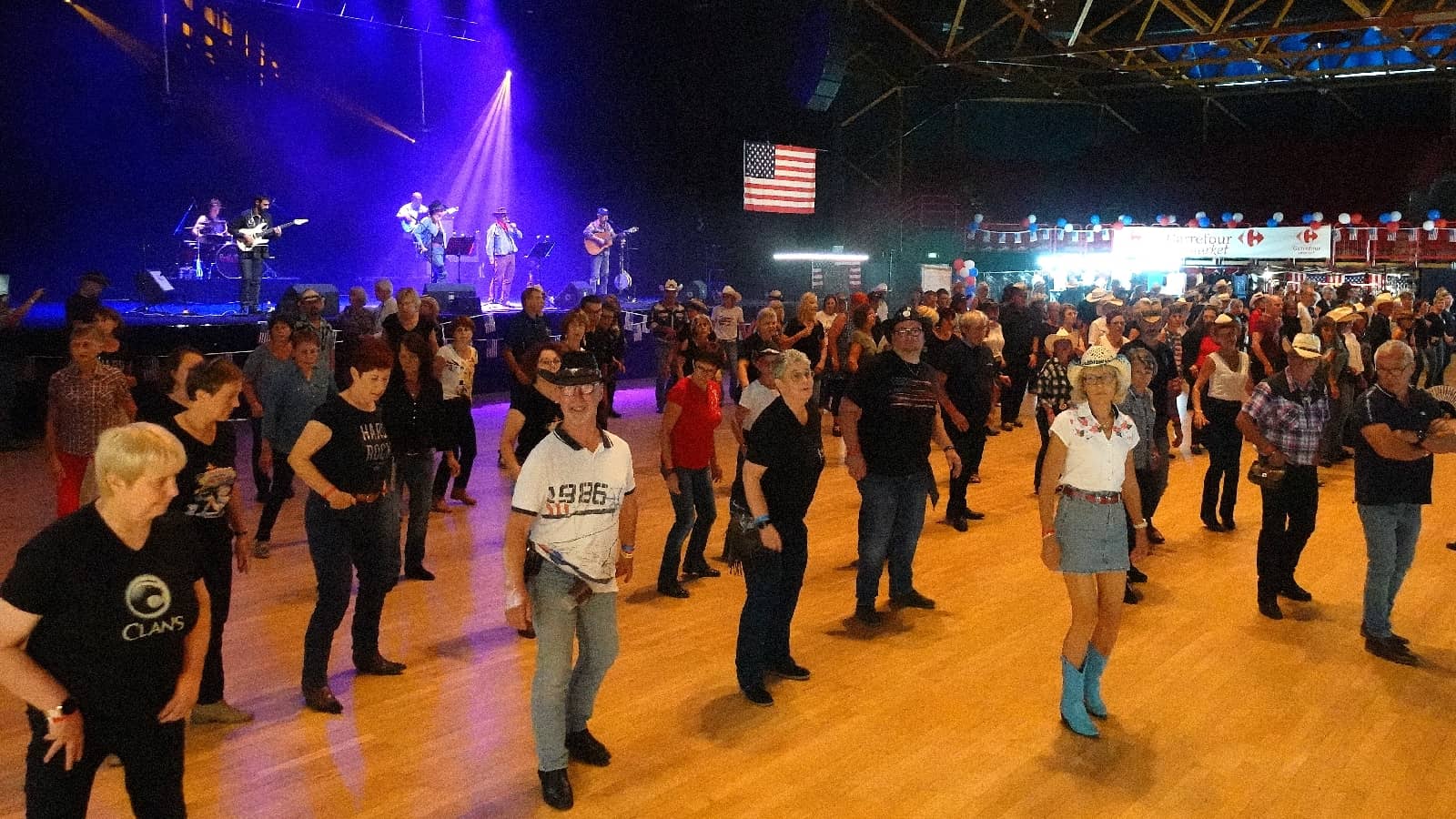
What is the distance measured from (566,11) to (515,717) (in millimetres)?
15898

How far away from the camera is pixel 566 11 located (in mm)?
18312

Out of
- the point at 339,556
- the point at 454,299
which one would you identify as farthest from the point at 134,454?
the point at 454,299

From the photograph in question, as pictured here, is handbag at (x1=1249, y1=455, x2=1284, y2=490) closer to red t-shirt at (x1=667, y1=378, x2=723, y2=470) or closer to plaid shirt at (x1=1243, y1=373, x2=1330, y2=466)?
plaid shirt at (x1=1243, y1=373, x2=1330, y2=466)

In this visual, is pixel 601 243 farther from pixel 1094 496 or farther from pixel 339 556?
pixel 1094 496

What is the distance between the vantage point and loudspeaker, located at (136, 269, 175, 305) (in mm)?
13180

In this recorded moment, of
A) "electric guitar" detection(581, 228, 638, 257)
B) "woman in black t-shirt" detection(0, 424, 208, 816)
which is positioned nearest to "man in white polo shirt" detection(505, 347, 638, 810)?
"woman in black t-shirt" detection(0, 424, 208, 816)

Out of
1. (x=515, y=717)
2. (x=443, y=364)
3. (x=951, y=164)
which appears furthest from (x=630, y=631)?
(x=951, y=164)

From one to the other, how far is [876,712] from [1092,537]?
109 centimetres

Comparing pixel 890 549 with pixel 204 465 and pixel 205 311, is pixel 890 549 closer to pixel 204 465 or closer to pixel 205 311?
pixel 204 465

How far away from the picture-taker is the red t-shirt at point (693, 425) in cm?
584

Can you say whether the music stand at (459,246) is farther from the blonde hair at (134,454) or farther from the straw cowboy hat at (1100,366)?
the blonde hair at (134,454)

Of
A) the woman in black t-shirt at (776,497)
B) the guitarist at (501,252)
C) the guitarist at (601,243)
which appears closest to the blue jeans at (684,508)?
the woman in black t-shirt at (776,497)

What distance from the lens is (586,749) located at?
3.97 meters

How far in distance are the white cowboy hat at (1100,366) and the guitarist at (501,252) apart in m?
13.7
